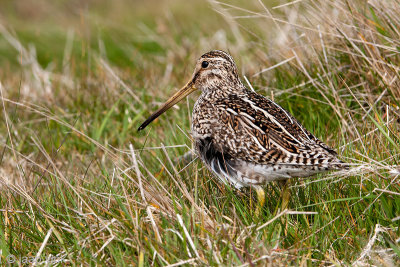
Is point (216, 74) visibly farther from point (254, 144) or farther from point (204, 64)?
point (254, 144)

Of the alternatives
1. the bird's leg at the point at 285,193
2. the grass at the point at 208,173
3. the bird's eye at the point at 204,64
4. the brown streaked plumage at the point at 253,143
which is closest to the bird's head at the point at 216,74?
the bird's eye at the point at 204,64

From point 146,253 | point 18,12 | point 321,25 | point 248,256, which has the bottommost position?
point 18,12

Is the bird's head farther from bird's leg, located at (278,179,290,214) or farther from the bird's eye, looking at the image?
bird's leg, located at (278,179,290,214)

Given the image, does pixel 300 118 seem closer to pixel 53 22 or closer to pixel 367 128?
pixel 367 128

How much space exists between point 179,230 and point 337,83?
2.42 meters

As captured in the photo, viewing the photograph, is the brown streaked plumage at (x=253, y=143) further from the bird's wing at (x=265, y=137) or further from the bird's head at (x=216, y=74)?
the bird's head at (x=216, y=74)

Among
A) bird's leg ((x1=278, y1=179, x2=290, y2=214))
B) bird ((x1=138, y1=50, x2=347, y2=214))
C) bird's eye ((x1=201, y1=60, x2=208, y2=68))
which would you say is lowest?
bird's leg ((x1=278, y1=179, x2=290, y2=214))

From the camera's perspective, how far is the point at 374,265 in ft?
10.1

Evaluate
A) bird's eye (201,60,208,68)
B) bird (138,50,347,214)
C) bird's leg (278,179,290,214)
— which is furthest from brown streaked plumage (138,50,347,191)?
bird's eye (201,60,208,68)

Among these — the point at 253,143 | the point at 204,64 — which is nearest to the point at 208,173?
the point at 253,143

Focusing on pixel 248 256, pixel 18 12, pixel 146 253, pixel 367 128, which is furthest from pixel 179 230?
pixel 18 12

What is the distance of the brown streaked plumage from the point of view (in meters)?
3.64

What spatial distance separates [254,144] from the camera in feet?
12.5

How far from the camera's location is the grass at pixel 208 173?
3.31 m
